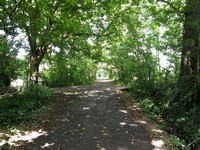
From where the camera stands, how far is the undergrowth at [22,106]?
8.18m

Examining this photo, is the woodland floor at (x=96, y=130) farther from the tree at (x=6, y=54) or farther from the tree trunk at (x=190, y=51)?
the tree at (x=6, y=54)

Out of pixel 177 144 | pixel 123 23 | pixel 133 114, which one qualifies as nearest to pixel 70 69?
pixel 123 23

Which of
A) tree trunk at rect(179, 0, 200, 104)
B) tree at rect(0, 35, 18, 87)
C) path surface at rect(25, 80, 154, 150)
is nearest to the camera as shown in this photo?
path surface at rect(25, 80, 154, 150)

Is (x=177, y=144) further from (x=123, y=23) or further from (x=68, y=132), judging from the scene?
(x=123, y=23)

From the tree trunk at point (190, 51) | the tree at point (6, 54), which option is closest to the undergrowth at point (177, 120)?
the tree trunk at point (190, 51)

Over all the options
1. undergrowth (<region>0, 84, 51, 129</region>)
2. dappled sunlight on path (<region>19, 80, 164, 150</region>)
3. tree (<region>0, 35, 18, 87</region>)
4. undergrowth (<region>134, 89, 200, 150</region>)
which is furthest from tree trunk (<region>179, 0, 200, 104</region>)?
tree (<region>0, 35, 18, 87</region>)

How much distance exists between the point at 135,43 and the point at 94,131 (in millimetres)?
8495

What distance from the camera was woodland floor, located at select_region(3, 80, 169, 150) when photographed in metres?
6.33

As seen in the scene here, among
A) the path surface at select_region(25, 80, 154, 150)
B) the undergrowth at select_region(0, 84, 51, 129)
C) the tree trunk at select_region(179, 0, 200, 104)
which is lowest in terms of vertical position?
the path surface at select_region(25, 80, 154, 150)

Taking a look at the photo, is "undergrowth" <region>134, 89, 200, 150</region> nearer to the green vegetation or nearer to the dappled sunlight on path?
the green vegetation

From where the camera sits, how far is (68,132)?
732 cm

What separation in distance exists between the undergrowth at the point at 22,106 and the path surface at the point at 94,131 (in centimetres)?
117

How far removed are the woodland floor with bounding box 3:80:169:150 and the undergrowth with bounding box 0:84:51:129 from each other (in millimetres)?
794

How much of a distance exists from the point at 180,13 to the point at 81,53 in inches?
358
